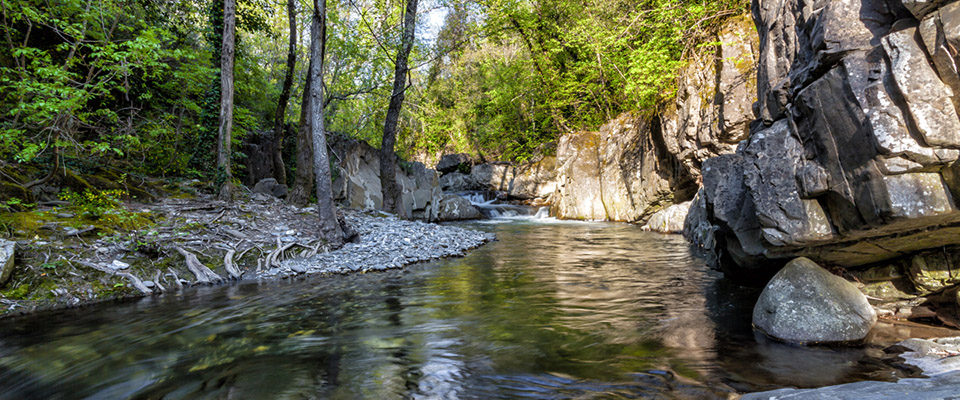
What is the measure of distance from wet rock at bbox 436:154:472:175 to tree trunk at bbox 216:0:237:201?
26255mm

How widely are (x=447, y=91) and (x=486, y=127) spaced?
7.86 meters

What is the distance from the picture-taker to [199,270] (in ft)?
28.3

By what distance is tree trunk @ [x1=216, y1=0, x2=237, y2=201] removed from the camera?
486 inches

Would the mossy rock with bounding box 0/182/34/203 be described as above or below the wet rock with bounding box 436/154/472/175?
below

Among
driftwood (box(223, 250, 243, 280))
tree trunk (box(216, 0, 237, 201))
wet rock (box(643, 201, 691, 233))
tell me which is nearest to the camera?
driftwood (box(223, 250, 243, 280))

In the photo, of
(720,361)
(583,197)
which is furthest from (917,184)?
(583,197)

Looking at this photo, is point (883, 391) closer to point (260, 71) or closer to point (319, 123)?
point (319, 123)

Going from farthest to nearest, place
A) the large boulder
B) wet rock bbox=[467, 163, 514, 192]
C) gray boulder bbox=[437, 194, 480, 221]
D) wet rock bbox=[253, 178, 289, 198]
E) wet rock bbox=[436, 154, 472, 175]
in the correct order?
wet rock bbox=[436, 154, 472, 175], wet rock bbox=[467, 163, 514, 192], gray boulder bbox=[437, 194, 480, 221], wet rock bbox=[253, 178, 289, 198], the large boulder

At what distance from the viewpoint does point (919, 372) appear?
375 centimetres

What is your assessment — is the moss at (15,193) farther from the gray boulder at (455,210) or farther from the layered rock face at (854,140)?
the gray boulder at (455,210)

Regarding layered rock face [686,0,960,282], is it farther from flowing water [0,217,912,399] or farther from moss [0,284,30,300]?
moss [0,284,30,300]

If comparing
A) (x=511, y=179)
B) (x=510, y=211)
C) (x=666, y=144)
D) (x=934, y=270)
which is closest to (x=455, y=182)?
(x=511, y=179)

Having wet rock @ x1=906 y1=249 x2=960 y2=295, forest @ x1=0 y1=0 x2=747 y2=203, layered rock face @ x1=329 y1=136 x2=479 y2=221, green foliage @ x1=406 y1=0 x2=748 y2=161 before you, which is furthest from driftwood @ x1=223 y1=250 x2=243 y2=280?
layered rock face @ x1=329 y1=136 x2=479 y2=221

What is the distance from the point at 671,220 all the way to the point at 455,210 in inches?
465
